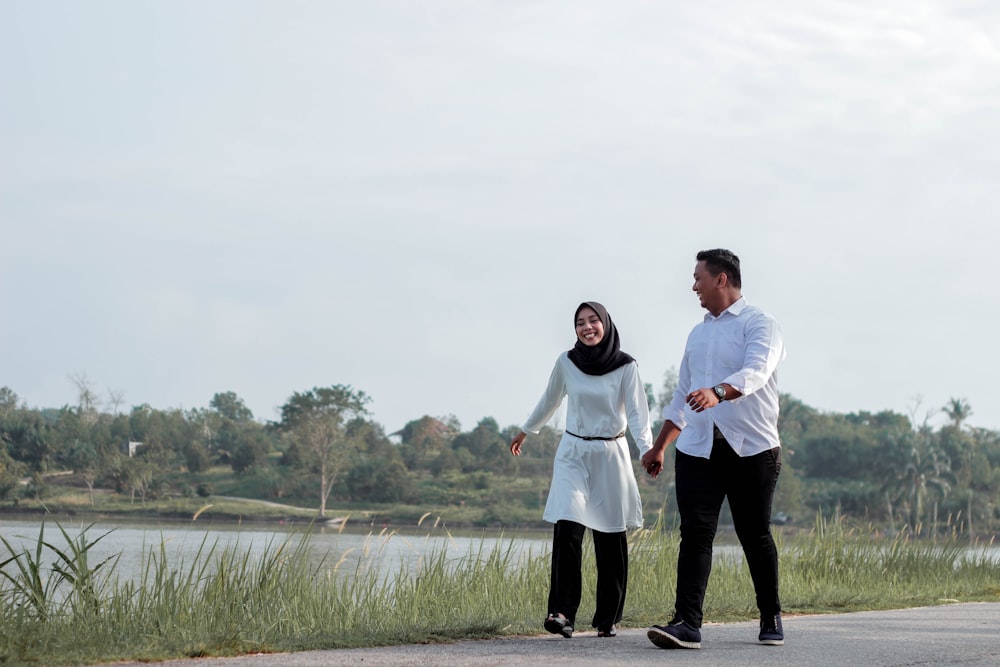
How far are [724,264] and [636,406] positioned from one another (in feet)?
3.35

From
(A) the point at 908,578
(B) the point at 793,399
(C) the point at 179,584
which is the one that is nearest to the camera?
(C) the point at 179,584

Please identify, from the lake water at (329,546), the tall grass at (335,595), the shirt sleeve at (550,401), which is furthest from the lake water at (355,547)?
the shirt sleeve at (550,401)

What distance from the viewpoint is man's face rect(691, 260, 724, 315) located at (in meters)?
6.74

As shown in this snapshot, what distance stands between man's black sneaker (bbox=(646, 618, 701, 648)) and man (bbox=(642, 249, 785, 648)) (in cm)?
2

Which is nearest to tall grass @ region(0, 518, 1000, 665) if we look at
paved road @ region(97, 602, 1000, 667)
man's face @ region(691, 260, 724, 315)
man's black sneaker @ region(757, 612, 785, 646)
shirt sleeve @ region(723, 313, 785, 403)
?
paved road @ region(97, 602, 1000, 667)

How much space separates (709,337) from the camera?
22.2 feet

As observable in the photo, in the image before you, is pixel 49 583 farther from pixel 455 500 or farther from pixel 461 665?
pixel 455 500

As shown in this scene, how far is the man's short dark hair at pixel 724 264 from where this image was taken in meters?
6.77

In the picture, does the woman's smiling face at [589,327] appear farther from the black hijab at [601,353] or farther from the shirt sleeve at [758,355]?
the shirt sleeve at [758,355]

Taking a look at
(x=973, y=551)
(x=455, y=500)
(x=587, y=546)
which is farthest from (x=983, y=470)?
(x=587, y=546)

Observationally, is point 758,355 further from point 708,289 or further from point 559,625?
Answer: point 559,625

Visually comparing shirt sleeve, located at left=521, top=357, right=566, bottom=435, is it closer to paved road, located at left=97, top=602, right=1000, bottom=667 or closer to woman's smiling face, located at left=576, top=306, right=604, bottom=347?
woman's smiling face, located at left=576, top=306, right=604, bottom=347

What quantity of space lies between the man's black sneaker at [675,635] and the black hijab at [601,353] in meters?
1.57

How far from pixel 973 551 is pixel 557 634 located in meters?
9.03
